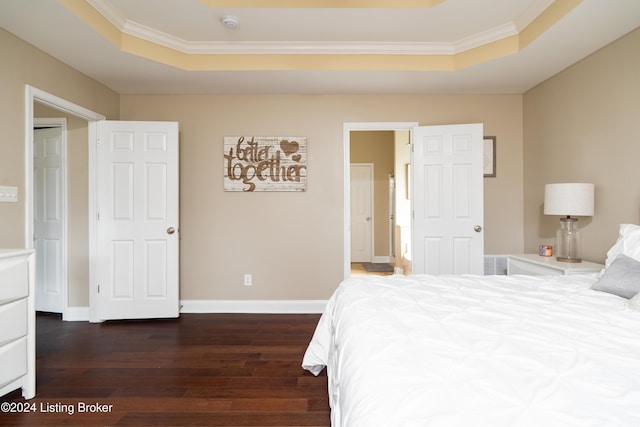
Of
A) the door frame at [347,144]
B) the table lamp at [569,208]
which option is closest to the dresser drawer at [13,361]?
the door frame at [347,144]

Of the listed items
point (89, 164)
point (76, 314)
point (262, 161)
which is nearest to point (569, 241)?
point (262, 161)

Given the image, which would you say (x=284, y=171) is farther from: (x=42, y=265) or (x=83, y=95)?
(x=42, y=265)

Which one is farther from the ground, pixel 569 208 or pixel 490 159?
pixel 490 159

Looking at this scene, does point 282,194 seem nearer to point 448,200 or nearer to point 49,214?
point 448,200

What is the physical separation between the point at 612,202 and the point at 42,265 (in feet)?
17.6

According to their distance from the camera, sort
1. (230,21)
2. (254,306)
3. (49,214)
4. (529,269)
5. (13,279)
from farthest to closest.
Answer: (254,306) < (49,214) < (529,269) < (230,21) < (13,279)

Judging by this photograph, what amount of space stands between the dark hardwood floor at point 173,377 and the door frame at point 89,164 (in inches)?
17.6

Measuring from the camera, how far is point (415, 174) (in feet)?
11.2

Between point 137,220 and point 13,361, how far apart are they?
1.62 metres

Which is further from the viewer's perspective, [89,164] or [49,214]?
[49,214]

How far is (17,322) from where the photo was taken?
1859 mm

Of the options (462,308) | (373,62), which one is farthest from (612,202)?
(373,62)

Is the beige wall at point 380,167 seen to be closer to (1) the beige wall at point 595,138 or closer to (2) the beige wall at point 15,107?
(1) the beige wall at point 595,138

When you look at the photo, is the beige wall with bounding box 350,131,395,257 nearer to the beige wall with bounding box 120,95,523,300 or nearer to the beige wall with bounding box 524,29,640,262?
the beige wall with bounding box 120,95,523,300
